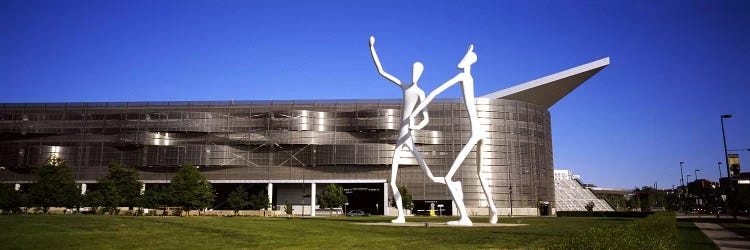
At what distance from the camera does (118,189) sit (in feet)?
195

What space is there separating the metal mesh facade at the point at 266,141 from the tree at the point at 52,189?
26.3 m

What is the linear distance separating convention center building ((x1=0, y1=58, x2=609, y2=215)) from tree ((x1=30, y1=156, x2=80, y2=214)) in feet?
86.4

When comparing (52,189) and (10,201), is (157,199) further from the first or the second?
(10,201)

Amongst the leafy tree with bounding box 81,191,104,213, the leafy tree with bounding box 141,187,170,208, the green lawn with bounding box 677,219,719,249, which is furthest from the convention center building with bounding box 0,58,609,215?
the green lawn with bounding box 677,219,719,249

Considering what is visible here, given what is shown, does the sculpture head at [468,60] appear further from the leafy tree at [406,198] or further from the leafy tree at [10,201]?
the leafy tree at [406,198]

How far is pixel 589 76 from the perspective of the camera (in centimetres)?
8369

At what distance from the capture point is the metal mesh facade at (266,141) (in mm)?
81562

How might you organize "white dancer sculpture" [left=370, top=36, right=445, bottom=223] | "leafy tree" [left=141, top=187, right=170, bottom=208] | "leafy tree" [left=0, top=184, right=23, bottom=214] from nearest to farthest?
"white dancer sculpture" [left=370, top=36, right=445, bottom=223]
"leafy tree" [left=0, top=184, right=23, bottom=214]
"leafy tree" [left=141, top=187, right=170, bottom=208]

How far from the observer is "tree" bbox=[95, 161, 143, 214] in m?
58.1

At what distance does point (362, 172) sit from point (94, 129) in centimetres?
4047

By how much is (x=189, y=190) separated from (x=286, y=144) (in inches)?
952

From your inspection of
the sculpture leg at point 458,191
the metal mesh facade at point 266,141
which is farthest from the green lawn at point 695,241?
the metal mesh facade at point 266,141

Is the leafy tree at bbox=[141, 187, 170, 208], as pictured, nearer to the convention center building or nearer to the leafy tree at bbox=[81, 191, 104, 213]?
the leafy tree at bbox=[81, 191, 104, 213]

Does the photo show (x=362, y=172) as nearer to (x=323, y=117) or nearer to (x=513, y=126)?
(x=323, y=117)
